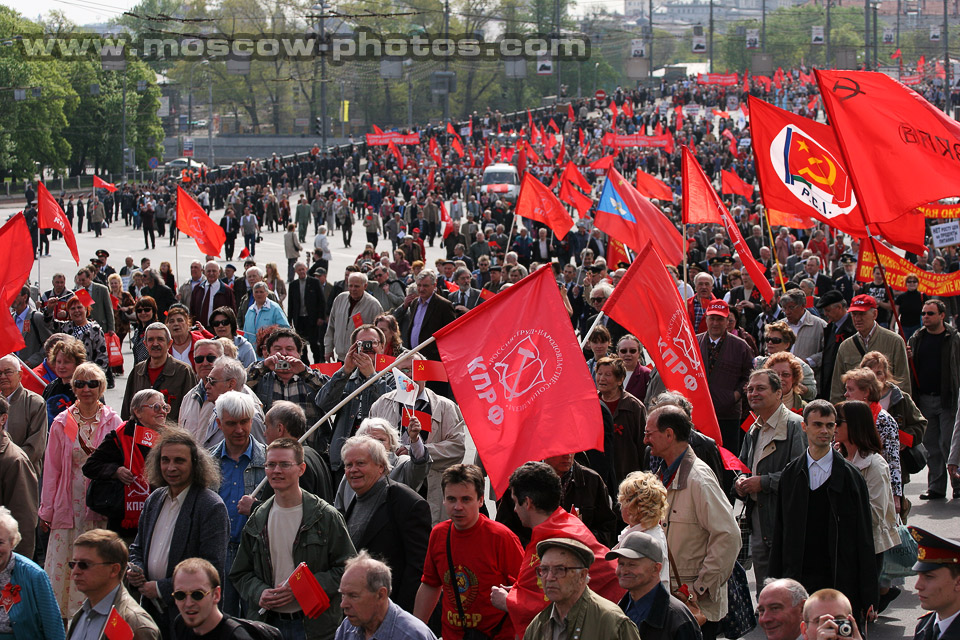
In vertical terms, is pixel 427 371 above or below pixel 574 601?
above

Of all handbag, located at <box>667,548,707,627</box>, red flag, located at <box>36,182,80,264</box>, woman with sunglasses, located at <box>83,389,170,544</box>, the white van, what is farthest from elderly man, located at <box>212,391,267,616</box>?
the white van

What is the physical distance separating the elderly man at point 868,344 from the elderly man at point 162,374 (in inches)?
187

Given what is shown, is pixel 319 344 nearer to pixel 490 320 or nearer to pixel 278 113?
pixel 490 320

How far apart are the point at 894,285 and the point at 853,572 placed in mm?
7883

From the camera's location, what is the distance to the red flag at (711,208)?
11711 millimetres

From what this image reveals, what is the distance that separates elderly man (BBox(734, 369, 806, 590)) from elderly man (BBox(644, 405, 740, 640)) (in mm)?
889

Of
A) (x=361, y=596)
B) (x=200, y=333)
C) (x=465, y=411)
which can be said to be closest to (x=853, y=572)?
(x=465, y=411)

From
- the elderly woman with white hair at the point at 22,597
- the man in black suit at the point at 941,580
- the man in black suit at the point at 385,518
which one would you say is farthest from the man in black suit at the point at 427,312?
the man in black suit at the point at 941,580

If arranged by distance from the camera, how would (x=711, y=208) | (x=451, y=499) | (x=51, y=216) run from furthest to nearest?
1. (x=51, y=216)
2. (x=711, y=208)
3. (x=451, y=499)

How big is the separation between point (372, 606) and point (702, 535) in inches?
70.4

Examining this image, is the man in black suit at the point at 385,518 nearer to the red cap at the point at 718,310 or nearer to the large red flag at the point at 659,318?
the large red flag at the point at 659,318

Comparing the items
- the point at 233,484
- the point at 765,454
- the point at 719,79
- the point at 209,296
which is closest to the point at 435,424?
the point at 233,484

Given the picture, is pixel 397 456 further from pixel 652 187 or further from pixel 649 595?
pixel 652 187

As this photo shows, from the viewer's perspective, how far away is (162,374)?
29.4ft
